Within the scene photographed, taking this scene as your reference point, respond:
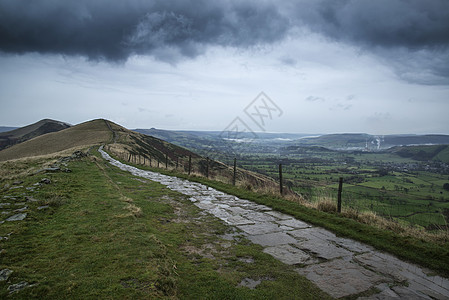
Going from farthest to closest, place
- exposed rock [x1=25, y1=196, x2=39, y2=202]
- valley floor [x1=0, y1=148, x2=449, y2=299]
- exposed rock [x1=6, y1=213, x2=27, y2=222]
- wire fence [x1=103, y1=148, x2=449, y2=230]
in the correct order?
wire fence [x1=103, y1=148, x2=449, y2=230], exposed rock [x1=25, y1=196, x2=39, y2=202], exposed rock [x1=6, y1=213, x2=27, y2=222], valley floor [x1=0, y1=148, x2=449, y2=299]

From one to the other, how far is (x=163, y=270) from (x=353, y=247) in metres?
4.48

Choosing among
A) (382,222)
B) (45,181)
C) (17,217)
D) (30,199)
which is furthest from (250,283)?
(45,181)

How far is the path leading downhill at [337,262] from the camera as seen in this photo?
3809 millimetres

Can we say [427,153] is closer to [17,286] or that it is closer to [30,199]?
[30,199]

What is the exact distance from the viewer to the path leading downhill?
381cm

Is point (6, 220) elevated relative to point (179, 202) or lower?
elevated

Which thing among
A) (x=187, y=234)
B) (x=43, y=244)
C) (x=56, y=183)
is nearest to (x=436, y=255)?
(x=187, y=234)

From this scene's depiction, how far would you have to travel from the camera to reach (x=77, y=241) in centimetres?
472

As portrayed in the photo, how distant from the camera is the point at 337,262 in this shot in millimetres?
4742

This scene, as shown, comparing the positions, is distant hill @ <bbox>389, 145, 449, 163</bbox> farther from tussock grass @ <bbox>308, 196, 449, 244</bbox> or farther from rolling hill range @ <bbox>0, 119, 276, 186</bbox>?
tussock grass @ <bbox>308, 196, 449, 244</bbox>

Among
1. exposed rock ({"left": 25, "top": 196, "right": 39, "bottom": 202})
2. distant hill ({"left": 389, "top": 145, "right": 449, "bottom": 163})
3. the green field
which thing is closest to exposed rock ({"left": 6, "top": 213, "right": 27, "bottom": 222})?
exposed rock ({"left": 25, "top": 196, "right": 39, "bottom": 202})

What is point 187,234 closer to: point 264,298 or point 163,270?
point 163,270

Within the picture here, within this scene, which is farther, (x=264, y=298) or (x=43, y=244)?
(x=43, y=244)

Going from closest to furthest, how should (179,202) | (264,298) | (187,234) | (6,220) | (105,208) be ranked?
(264,298) < (6,220) < (187,234) < (105,208) < (179,202)
